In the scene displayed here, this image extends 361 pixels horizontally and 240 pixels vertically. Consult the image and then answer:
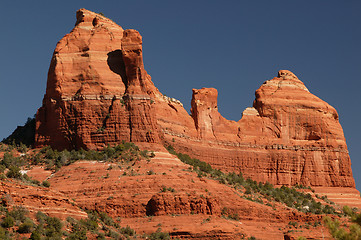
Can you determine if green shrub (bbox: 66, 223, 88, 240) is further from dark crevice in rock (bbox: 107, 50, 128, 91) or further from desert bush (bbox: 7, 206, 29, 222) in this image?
dark crevice in rock (bbox: 107, 50, 128, 91)

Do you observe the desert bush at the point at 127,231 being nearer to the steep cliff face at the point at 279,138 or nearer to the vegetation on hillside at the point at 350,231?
the vegetation on hillside at the point at 350,231

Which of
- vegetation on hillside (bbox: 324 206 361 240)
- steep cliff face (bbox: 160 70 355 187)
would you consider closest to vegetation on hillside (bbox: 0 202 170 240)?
vegetation on hillside (bbox: 324 206 361 240)

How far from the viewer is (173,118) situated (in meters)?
94.0

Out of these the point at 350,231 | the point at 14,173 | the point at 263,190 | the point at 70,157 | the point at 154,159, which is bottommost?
the point at 350,231

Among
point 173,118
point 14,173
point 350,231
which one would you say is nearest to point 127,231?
point 14,173

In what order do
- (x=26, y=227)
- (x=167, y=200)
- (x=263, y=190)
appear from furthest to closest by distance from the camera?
(x=263, y=190), (x=167, y=200), (x=26, y=227)

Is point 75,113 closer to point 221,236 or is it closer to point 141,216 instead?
point 141,216

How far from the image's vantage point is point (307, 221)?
3182 inches

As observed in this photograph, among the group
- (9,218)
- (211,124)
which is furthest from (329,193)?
(9,218)

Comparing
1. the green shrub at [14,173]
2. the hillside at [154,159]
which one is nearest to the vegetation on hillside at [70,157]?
the hillside at [154,159]

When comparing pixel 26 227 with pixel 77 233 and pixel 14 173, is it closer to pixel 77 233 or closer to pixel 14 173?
pixel 77 233

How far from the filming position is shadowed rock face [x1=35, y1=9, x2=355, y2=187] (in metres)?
83.4

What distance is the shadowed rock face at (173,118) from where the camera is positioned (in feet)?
274

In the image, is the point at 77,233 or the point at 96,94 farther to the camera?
the point at 96,94
